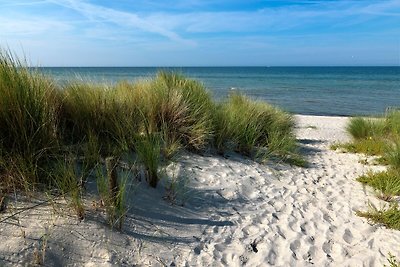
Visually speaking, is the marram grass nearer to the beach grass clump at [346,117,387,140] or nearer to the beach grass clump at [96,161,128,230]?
the beach grass clump at [96,161,128,230]

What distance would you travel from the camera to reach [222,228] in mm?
3547

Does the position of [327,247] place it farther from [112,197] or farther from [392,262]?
[112,197]

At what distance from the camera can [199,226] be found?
349 centimetres

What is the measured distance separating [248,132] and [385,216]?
2.98 meters

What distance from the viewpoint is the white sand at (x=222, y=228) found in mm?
2752

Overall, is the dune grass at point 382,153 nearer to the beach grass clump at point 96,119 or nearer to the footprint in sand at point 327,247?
the footprint in sand at point 327,247

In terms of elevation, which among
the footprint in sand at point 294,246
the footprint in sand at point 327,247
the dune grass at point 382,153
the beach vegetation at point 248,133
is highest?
the beach vegetation at point 248,133

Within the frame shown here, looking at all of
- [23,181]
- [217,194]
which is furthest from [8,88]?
[217,194]

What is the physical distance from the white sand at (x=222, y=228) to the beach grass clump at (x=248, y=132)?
80 cm

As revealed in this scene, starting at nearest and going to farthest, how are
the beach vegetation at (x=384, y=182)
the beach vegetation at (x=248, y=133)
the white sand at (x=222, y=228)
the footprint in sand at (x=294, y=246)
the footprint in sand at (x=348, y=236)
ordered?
the white sand at (x=222, y=228), the footprint in sand at (x=294, y=246), the footprint in sand at (x=348, y=236), the beach vegetation at (x=384, y=182), the beach vegetation at (x=248, y=133)

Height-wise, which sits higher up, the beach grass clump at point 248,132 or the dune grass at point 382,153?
the beach grass clump at point 248,132

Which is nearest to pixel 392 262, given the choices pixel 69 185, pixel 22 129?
pixel 69 185

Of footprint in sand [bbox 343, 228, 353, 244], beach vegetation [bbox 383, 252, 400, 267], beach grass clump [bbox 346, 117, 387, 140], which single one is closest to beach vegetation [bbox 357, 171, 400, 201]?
footprint in sand [bbox 343, 228, 353, 244]

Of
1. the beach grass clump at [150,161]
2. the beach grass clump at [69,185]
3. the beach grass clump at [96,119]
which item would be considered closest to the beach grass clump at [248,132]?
the beach grass clump at [96,119]
